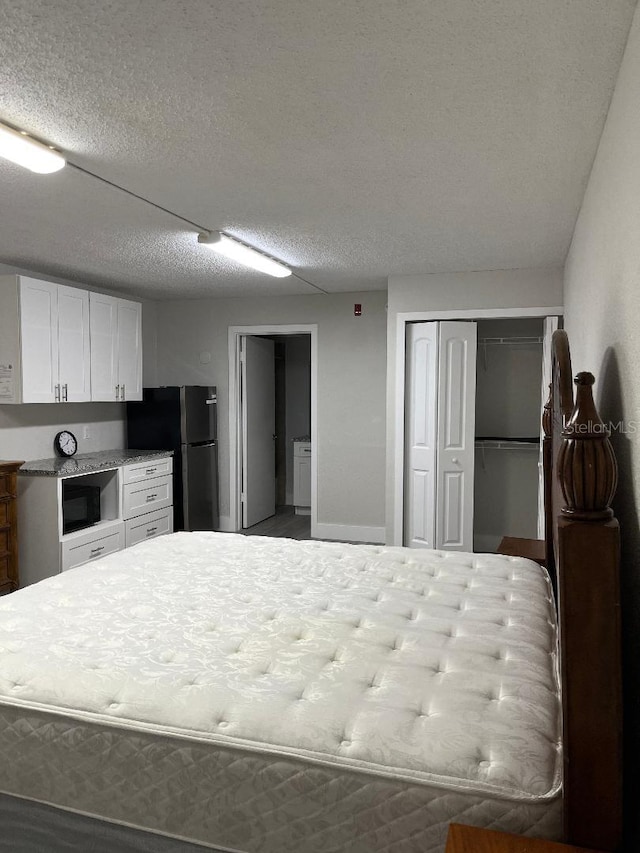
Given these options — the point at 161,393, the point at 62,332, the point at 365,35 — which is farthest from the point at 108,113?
the point at 161,393

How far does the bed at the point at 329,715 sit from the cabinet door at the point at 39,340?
285 centimetres

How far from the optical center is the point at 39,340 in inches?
187

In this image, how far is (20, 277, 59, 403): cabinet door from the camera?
4.61 m

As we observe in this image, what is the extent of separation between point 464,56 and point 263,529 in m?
5.52

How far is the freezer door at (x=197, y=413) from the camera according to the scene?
6.06 meters

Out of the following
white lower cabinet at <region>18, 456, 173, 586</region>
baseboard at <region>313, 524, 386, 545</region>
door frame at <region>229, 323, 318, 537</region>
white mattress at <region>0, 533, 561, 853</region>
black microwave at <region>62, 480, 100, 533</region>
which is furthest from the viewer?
door frame at <region>229, 323, 318, 537</region>

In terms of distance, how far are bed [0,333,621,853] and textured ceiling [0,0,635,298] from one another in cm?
88

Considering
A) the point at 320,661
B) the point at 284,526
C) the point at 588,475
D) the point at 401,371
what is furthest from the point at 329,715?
the point at 284,526

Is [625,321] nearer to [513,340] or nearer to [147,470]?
[513,340]

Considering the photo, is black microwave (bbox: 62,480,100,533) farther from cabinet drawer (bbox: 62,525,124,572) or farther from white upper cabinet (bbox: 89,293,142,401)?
white upper cabinet (bbox: 89,293,142,401)

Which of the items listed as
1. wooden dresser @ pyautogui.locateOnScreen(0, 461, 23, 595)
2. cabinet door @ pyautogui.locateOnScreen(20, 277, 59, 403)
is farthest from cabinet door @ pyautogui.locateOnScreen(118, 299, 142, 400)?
wooden dresser @ pyautogui.locateOnScreen(0, 461, 23, 595)

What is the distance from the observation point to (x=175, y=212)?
3.34 meters

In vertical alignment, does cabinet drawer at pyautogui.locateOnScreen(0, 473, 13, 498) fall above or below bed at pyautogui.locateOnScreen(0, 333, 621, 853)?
above

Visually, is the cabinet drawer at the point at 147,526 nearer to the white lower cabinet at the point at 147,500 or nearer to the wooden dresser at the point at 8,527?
the white lower cabinet at the point at 147,500
